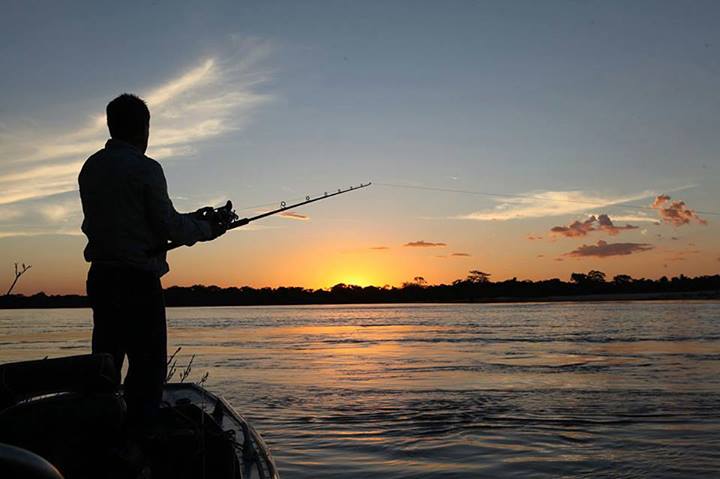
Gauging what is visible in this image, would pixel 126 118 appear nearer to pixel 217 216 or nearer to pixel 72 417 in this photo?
pixel 217 216

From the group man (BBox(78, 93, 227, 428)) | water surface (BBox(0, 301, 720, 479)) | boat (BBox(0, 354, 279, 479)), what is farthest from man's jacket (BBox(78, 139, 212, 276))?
water surface (BBox(0, 301, 720, 479))

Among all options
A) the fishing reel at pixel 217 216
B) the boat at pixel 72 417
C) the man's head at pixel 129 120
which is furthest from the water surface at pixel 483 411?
the boat at pixel 72 417

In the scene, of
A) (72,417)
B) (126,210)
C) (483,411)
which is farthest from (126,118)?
(483,411)

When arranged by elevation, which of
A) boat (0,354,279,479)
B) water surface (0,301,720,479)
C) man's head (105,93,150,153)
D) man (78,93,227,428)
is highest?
man's head (105,93,150,153)

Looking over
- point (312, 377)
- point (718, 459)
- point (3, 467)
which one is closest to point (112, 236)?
point (3, 467)

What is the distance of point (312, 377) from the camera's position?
54.9 ft

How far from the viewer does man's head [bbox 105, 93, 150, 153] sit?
151 inches

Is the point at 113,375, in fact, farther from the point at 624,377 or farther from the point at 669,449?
the point at 624,377

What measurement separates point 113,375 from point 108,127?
4.74 feet

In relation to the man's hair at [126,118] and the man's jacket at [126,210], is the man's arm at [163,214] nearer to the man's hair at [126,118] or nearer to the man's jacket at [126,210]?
the man's jacket at [126,210]

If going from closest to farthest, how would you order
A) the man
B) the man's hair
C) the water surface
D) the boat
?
the boat
the man
the man's hair
the water surface

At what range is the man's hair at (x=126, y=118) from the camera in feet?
12.6

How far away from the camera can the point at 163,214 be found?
12.2 feet

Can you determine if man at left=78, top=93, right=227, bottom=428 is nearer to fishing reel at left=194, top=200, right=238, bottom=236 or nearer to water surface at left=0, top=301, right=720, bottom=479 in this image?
fishing reel at left=194, top=200, right=238, bottom=236
